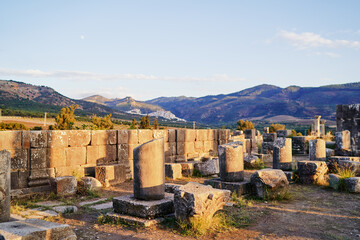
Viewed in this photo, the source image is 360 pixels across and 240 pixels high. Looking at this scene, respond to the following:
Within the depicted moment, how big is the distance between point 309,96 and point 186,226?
20701 cm

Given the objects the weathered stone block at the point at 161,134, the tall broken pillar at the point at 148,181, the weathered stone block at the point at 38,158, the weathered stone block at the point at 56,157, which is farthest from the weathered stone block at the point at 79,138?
the tall broken pillar at the point at 148,181

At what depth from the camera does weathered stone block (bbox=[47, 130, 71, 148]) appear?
9.30m

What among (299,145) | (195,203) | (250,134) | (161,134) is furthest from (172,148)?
(250,134)

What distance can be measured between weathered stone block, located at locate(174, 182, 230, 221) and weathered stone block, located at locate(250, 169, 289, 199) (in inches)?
101

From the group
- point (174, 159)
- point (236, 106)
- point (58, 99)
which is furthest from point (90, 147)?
point (236, 106)

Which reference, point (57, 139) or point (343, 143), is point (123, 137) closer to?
point (57, 139)

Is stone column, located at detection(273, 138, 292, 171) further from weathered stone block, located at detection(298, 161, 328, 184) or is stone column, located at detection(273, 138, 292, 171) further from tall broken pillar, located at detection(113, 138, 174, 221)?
tall broken pillar, located at detection(113, 138, 174, 221)

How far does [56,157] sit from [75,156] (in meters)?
0.73

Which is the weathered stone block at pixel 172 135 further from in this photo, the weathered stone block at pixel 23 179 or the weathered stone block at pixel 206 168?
the weathered stone block at pixel 23 179

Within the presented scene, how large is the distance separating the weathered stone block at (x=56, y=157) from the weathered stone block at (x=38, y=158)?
134mm

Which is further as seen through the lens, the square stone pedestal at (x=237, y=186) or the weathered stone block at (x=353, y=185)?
the weathered stone block at (x=353, y=185)

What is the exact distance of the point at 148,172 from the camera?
21.8 ft

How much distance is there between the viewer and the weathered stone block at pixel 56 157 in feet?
30.5

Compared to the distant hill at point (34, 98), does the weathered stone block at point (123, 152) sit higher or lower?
lower
